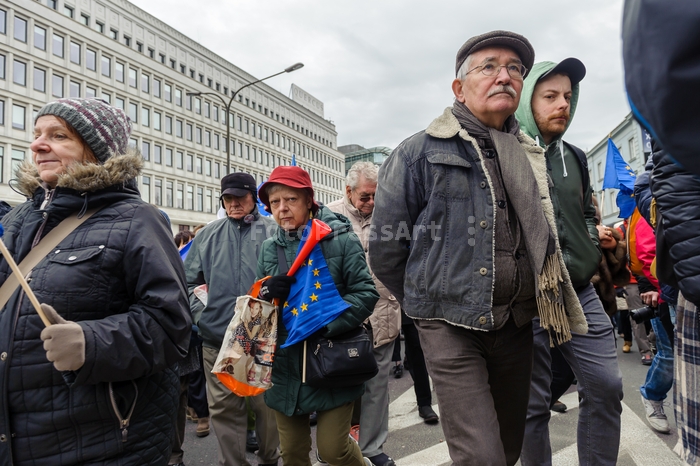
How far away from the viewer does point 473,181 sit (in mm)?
2268

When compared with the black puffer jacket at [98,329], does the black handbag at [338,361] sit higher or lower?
lower

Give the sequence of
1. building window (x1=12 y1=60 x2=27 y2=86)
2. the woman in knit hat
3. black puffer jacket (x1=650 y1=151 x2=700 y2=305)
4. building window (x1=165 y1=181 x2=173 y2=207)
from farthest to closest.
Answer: building window (x1=165 y1=181 x2=173 y2=207) < building window (x1=12 y1=60 x2=27 y2=86) < the woman in knit hat < black puffer jacket (x1=650 y1=151 x2=700 y2=305)

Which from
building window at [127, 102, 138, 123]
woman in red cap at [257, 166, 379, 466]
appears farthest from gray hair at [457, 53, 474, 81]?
building window at [127, 102, 138, 123]

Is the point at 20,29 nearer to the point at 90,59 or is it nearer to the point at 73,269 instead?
the point at 90,59

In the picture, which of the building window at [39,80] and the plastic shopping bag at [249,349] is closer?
the plastic shopping bag at [249,349]

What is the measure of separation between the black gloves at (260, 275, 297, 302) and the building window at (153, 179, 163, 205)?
50953mm

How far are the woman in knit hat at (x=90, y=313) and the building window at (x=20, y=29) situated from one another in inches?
1803

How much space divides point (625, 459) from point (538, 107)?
8.45 feet

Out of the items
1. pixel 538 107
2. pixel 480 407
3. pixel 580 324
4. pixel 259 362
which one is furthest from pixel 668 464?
pixel 259 362

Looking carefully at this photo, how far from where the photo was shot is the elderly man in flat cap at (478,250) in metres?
2.11

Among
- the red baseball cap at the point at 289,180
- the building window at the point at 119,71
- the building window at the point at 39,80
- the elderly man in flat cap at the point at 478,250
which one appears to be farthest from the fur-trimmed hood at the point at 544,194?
the building window at the point at 119,71

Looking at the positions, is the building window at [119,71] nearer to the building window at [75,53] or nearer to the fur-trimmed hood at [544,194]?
the building window at [75,53]

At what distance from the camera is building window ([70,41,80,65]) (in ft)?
141

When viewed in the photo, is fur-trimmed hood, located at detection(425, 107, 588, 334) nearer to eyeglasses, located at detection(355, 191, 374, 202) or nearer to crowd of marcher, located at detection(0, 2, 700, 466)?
crowd of marcher, located at detection(0, 2, 700, 466)
